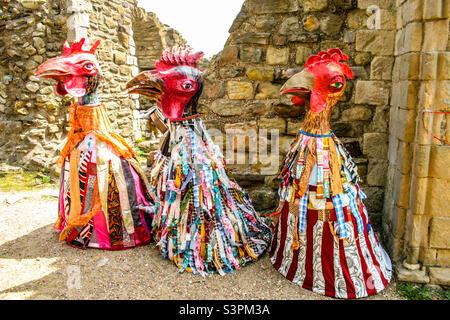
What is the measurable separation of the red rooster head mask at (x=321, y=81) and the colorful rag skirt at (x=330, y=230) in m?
0.28

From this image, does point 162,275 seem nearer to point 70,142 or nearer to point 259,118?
point 70,142

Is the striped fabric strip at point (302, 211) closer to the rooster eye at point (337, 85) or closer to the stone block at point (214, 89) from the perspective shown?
the rooster eye at point (337, 85)

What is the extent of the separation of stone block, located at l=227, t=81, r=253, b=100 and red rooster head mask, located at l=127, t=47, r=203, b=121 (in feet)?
2.85

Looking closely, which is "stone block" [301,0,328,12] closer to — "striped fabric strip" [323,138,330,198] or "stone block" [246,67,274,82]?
"stone block" [246,67,274,82]

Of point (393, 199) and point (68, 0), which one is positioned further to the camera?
point (68, 0)

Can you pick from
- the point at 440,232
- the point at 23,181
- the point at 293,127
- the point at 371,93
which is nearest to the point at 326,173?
the point at 440,232

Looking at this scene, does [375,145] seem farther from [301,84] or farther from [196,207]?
[196,207]

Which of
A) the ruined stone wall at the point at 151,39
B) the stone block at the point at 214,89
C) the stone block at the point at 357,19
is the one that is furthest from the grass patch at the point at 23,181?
the ruined stone wall at the point at 151,39

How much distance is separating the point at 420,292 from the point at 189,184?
6.35 ft

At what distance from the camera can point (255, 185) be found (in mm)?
3676

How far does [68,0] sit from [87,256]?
433 cm

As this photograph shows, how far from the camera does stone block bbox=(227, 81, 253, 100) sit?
136 inches

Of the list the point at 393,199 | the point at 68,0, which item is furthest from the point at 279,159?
the point at 68,0

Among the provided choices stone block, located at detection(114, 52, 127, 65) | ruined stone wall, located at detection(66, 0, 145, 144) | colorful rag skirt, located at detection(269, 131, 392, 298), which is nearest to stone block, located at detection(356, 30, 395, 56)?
colorful rag skirt, located at detection(269, 131, 392, 298)
